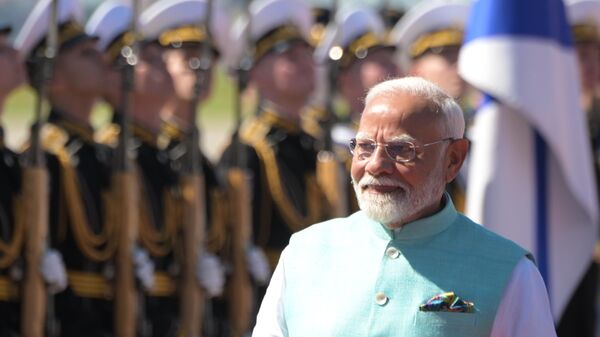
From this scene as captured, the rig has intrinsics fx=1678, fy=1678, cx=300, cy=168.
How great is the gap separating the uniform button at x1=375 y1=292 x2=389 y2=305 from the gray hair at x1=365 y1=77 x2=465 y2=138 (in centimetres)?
41

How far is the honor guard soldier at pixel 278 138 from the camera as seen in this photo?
7988mm

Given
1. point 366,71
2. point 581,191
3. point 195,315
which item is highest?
point 366,71

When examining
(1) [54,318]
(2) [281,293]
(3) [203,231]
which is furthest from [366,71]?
(2) [281,293]

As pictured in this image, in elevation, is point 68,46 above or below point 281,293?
above

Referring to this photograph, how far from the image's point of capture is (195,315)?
24.3 feet

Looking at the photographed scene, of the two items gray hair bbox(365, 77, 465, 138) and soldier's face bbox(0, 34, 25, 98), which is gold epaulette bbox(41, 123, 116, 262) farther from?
gray hair bbox(365, 77, 465, 138)

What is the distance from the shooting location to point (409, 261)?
4.03 meters

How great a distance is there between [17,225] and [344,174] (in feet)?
6.93

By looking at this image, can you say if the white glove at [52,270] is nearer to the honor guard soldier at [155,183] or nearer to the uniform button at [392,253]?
the honor guard soldier at [155,183]

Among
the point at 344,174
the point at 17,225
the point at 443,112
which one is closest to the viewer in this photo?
the point at 443,112

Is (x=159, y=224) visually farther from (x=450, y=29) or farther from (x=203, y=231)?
(x=450, y=29)

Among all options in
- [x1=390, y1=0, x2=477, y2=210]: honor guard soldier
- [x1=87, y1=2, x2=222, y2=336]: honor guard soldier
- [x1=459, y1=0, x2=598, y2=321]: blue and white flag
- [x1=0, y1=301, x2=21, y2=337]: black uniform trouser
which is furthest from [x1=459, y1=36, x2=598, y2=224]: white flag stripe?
[x1=0, y1=301, x2=21, y2=337]: black uniform trouser

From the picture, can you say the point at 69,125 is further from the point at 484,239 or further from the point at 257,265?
the point at 484,239

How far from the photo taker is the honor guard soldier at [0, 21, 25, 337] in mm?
6594
